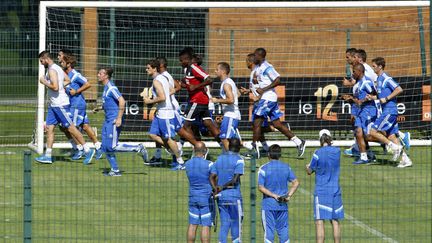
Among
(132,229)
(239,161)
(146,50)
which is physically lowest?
(132,229)

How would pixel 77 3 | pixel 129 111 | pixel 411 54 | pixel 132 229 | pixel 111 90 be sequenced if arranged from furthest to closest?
pixel 411 54 < pixel 129 111 < pixel 77 3 < pixel 111 90 < pixel 132 229

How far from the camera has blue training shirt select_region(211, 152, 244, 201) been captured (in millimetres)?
12742

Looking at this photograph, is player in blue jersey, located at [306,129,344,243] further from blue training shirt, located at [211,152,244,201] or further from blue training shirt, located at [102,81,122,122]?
blue training shirt, located at [102,81,122,122]

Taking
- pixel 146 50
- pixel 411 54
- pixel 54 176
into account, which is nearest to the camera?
pixel 54 176

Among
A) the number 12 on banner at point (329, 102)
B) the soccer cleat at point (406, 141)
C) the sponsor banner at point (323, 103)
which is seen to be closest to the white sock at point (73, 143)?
the sponsor banner at point (323, 103)

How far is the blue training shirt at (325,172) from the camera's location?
13.1m

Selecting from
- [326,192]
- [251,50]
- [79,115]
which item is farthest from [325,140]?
[251,50]

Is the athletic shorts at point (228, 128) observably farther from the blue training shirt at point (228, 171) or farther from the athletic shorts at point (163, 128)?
the blue training shirt at point (228, 171)

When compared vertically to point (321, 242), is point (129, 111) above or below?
above

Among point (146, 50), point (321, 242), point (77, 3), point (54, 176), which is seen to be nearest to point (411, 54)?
point (146, 50)

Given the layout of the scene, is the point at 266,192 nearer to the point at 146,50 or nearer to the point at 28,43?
the point at 146,50

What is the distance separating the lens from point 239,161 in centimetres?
1272

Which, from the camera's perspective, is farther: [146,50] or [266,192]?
[146,50]

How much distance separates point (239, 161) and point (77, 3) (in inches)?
302
